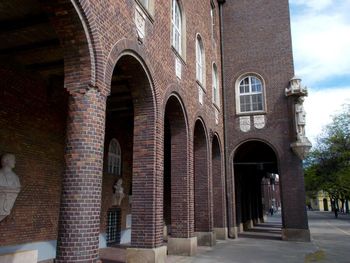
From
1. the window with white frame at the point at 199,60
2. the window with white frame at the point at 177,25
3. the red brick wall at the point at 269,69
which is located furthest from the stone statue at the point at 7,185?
the red brick wall at the point at 269,69

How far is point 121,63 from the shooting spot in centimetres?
876

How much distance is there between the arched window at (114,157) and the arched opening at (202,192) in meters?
3.32

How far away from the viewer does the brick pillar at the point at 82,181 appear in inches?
227

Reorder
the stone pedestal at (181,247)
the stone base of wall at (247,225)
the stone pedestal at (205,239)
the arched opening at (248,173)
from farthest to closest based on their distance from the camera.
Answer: the stone base of wall at (247,225)
the arched opening at (248,173)
the stone pedestal at (205,239)
the stone pedestal at (181,247)

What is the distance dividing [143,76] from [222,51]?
1300 centimetres

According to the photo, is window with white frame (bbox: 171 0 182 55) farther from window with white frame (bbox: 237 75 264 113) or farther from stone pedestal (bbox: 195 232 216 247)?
window with white frame (bbox: 237 75 264 113)

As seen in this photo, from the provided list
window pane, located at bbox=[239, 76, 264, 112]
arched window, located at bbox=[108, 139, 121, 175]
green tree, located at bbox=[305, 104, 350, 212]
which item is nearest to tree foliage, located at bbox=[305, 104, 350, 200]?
green tree, located at bbox=[305, 104, 350, 212]

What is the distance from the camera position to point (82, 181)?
5988mm

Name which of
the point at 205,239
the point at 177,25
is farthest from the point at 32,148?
the point at 205,239

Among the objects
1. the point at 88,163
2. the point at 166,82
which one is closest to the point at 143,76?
the point at 166,82

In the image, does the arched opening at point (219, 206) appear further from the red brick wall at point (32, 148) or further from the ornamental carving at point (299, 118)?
Result: the red brick wall at point (32, 148)

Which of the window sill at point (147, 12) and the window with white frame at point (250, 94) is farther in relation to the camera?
the window with white frame at point (250, 94)

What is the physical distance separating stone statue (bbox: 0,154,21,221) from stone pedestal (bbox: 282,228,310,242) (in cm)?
1339

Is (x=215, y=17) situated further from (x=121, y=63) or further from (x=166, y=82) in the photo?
(x=121, y=63)
